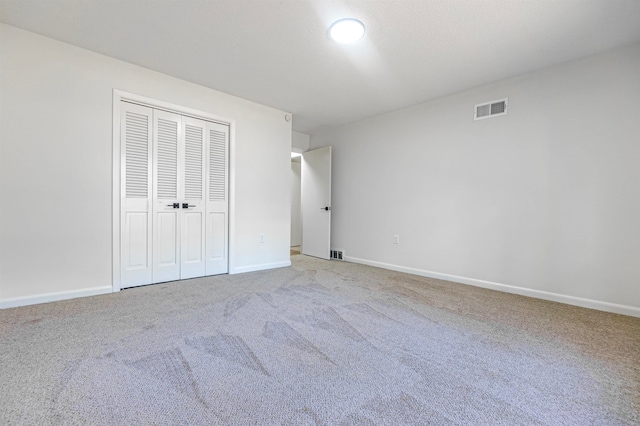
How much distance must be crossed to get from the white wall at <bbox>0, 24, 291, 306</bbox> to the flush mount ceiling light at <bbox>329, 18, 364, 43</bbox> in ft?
7.07

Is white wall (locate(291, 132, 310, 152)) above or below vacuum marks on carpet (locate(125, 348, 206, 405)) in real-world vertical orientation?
above

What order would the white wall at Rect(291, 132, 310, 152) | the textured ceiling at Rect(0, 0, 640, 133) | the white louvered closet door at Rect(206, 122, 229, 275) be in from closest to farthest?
the textured ceiling at Rect(0, 0, 640, 133) → the white louvered closet door at Rect(206, 122, 229, 275) → the white wall at Rect(291, 132, 310, 152)

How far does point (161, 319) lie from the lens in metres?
2.28

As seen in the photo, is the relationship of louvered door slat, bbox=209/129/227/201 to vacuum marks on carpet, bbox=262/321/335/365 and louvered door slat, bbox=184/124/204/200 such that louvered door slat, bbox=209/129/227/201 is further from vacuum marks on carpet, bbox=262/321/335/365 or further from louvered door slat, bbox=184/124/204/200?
vacuum marks on carpet, bbox=262/321/335/365

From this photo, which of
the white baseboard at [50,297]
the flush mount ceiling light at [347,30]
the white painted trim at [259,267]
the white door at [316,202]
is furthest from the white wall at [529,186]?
the white baseboard at [50,297]

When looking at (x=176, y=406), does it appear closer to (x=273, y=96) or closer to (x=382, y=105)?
(x=273, y=96)

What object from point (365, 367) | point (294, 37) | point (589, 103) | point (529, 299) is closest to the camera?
point (365, 367)

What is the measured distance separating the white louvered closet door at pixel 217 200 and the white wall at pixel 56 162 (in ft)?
2.37

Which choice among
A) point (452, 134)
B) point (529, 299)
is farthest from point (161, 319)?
point (452, 134)

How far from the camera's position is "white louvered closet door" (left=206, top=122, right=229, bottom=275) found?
3.74m

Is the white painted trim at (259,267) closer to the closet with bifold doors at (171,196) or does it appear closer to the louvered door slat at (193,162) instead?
the closet with bifold doors at (171,196)

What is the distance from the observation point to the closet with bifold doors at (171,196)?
3.10 m

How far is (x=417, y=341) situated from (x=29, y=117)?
383 centimetres

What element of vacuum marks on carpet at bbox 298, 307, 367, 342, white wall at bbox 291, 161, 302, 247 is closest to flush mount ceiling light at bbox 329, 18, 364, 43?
vacuum marks on carpet at bbox 298, 307, 367, 342
